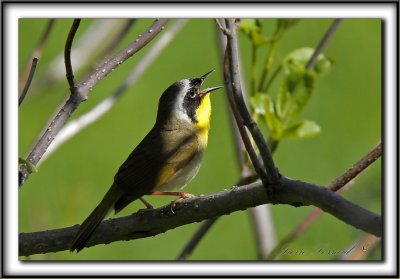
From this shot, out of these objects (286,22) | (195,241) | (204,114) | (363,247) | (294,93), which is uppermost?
(286,22)

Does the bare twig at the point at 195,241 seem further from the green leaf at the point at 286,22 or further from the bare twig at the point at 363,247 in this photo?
the green leaf at the point at 286,22

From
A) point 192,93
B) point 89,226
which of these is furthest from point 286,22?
point 89,226

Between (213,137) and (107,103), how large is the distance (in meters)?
1.07

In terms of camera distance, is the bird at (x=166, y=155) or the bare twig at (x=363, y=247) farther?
the bird at (x=166, y=155)

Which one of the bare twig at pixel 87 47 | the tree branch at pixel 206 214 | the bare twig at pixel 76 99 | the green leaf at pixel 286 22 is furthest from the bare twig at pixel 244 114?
the bare twig at pixel 87 47

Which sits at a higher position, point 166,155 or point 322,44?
point 322,44

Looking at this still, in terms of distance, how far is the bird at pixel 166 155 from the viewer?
2794 mm

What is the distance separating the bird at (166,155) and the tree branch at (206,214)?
52 millimetres

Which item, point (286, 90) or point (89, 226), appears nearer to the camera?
point (89, 226)

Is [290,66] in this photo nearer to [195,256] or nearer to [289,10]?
[289,10]

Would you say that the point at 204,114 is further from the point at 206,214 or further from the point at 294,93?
the point at 206,214

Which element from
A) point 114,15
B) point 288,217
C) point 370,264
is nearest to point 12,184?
point 114,15

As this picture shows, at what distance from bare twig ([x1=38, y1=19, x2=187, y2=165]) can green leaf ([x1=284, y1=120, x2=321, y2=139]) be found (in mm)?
699

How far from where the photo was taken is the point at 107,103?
3146 mm
